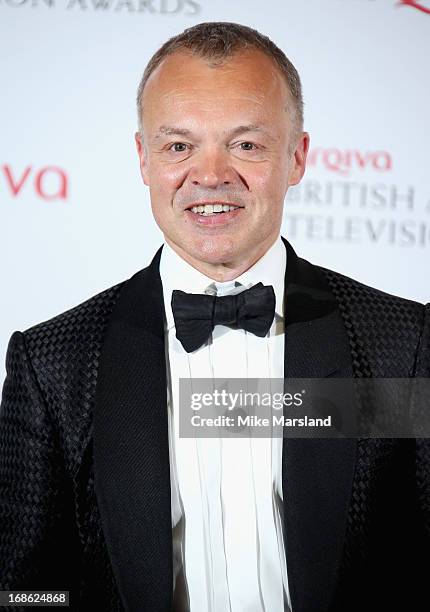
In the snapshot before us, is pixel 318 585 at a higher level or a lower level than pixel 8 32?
lower

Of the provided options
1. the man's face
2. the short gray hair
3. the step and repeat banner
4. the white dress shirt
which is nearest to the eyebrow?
the man's face

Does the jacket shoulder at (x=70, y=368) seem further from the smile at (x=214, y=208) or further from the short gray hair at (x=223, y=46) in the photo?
the short gray hair at (x=223, y=46)

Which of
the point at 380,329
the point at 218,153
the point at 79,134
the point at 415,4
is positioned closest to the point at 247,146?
the point at 218,153

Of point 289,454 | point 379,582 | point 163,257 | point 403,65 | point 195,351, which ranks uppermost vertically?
point 403,65

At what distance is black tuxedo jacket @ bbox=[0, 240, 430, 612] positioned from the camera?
57.4 inches

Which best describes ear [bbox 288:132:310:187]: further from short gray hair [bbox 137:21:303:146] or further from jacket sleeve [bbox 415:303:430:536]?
jacket sleeve [bbox 415:303:430:536]

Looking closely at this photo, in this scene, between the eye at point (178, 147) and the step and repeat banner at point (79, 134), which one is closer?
the eye at point (178, 147)

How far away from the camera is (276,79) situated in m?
1.57

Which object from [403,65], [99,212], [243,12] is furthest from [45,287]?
[403,65]

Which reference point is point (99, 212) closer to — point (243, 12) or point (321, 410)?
point (243, 12)

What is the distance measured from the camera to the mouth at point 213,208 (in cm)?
151

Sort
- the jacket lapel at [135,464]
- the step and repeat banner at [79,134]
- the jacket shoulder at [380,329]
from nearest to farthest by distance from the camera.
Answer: the jacket lapel at [135,464], the jacket shoulder at [380,329], the step and repeat banner at [79,134]

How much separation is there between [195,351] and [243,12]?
928mm

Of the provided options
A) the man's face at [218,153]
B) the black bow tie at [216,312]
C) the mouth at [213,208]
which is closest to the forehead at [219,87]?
the man's face at [218,153]
